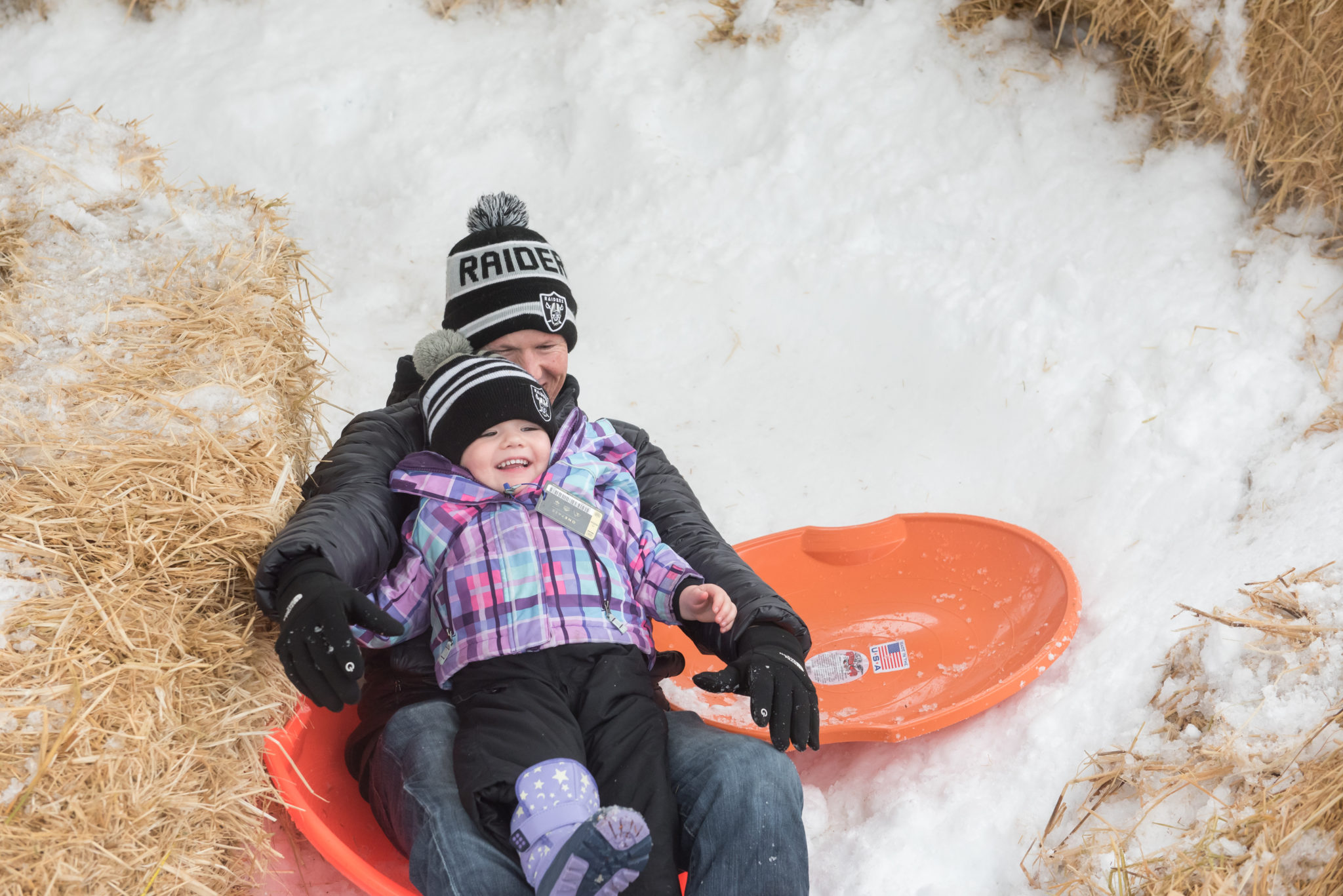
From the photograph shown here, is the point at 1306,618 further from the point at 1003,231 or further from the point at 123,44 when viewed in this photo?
the point at 123,44

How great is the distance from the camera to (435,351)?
230 cm

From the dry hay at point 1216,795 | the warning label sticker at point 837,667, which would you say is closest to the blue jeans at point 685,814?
the dry hay at point 1216,795

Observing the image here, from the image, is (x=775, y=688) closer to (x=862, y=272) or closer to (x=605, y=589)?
(x=605, y=589)

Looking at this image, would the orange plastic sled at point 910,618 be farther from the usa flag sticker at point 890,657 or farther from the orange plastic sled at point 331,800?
the orange plastic sled at point 331,800

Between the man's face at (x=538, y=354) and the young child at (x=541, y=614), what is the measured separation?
153mm

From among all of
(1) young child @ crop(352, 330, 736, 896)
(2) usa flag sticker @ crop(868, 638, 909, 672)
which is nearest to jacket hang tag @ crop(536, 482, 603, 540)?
(1) young child @ crop(352, 330, 736, 896)

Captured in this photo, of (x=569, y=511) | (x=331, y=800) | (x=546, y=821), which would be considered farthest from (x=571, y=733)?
(x=331, y=800)

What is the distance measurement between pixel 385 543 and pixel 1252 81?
282cm

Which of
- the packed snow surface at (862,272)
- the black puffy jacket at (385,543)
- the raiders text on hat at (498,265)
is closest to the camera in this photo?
the black puffy jacket at (385,543)

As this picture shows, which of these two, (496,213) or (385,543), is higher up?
(496,213)

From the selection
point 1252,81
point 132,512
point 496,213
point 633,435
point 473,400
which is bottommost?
point 633,435

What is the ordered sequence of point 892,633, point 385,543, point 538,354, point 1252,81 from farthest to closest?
point 1252,81
point 892,633
point 538,354
point 385,543

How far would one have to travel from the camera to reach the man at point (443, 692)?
1.72m

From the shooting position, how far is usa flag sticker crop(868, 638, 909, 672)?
2.67m
